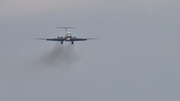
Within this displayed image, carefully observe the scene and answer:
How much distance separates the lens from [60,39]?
93.6 meters

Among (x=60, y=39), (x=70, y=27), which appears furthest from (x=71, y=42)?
(x=70, y=27)

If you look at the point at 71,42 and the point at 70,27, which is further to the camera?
the point at 70,27

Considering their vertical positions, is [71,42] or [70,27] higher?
[70,27]

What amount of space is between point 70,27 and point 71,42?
15.8 metres

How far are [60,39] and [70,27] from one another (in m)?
16.4

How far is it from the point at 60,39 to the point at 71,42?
4.43 meters

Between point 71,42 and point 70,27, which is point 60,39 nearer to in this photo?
point 71,42

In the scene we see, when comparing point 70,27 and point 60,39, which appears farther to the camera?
point 70,27

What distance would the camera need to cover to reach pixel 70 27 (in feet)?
357

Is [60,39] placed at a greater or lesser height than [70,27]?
lesser

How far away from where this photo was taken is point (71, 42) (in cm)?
9469
